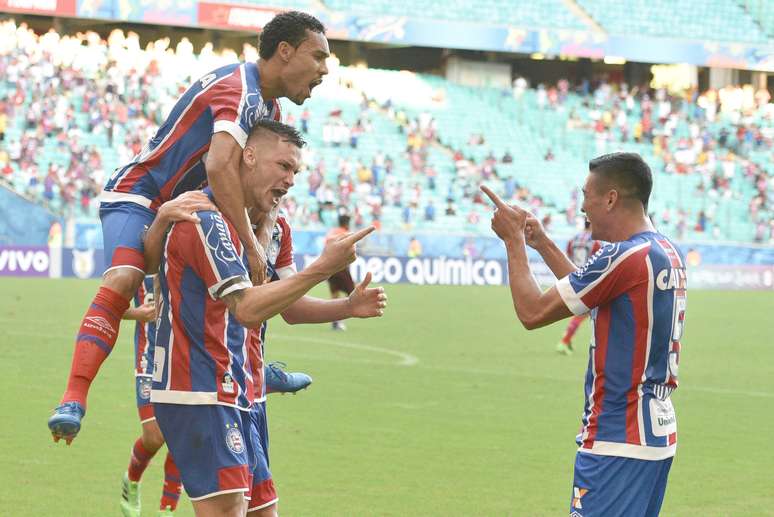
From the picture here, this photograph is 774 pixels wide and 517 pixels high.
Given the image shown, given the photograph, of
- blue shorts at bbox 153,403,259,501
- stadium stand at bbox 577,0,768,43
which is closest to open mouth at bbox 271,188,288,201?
blue shorts at bbox 153,403,259,501

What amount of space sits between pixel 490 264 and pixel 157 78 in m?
12.9

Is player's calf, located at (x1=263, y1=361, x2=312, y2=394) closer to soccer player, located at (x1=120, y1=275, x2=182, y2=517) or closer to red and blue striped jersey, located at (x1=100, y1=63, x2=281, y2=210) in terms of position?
red and blue striped jersey, located at (x1=100, y1=63, x2=281, y2=210)

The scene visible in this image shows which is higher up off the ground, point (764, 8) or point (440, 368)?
point (764, 8)

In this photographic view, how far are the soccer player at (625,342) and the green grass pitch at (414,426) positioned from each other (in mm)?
3426

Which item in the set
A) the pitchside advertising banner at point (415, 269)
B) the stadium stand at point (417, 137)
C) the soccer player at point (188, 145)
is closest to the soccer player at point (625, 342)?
the soccer player at point (188, 145)

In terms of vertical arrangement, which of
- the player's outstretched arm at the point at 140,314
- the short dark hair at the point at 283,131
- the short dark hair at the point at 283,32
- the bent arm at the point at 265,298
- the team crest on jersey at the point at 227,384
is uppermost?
the short dark hair at the point at 283,32

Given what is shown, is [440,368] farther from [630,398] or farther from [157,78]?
[157,78]

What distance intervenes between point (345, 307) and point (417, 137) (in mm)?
40686

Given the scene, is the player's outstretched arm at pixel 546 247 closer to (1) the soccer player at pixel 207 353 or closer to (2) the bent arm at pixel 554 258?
(2) the bent arm at pixel 554 258

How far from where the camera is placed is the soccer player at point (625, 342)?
16.7 feet

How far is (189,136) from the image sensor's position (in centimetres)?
673

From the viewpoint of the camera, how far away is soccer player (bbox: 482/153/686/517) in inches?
200

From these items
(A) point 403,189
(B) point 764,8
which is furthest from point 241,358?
(B) point 764,8

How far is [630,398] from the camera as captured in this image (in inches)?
201
